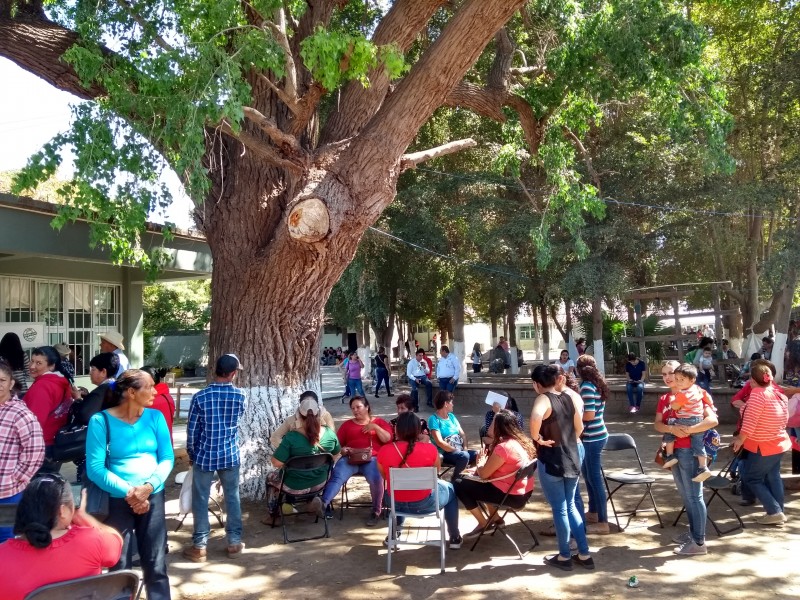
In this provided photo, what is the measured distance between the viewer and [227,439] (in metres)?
5.70

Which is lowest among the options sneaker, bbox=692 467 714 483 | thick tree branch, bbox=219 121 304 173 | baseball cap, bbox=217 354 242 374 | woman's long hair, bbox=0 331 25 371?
sneaker, bbox=692 467 714 483

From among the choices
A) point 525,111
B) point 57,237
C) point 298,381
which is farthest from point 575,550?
point 57,237

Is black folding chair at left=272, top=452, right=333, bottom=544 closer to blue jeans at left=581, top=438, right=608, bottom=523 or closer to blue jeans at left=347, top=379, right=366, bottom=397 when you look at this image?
blue jeans at left=581, top=438, right=608, bottom=523

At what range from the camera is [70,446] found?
5738 mm

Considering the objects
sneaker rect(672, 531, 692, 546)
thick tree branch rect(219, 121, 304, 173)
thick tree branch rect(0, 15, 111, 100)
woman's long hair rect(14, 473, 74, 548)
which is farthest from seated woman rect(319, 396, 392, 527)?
thick tree branch rect(0, 15, 111, 100)

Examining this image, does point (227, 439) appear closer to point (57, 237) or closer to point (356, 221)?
point (356, 221)

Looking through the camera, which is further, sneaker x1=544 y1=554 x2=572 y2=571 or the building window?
the building window

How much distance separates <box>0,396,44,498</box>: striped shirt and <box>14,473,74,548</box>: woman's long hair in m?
1.38

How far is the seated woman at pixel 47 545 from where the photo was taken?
286 cm

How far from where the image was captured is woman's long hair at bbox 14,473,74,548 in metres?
2.89

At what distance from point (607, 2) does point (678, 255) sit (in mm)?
12694

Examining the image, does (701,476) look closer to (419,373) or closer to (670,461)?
(670,461)

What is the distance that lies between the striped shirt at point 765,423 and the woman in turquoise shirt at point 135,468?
195 inches

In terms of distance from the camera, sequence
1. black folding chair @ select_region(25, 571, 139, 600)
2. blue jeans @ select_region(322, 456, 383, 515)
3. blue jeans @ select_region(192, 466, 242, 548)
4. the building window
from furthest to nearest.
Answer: the building window < blue jeans @ select_region(322, 456, 383, 515) < blue jeans @ select_region(192, 466, 242, 548) < black folding chair @ select_region(25, 571, 139, 600)
